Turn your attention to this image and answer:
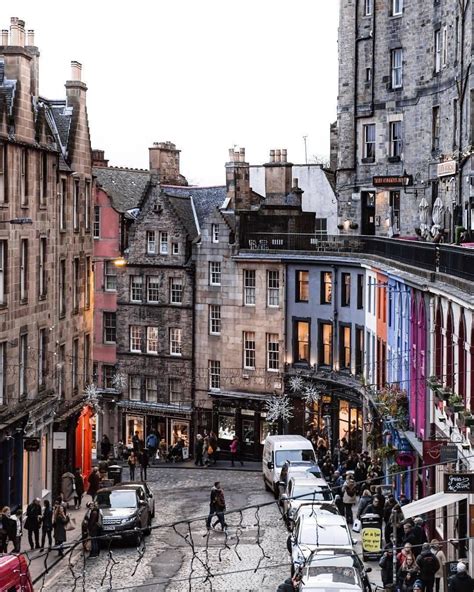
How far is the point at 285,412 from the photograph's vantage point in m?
56.1

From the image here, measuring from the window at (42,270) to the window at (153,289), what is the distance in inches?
791

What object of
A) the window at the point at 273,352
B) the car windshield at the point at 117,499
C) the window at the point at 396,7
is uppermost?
the window at the point at 396,7

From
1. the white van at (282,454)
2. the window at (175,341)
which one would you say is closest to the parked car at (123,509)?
the white van at (282,454)

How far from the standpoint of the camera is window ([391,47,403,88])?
57312 mm

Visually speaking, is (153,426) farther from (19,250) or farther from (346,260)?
(19,250)

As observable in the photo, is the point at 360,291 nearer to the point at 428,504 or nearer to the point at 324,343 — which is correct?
the point at 324,343

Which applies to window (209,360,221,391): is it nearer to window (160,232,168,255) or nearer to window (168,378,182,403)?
window (168,378,182,403)

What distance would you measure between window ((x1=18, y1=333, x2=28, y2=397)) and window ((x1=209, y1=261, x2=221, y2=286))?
22070 millimetres

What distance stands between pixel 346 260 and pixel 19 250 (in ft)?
64.2

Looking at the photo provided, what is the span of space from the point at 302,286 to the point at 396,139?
853 centimetres

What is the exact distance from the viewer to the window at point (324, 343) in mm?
56438

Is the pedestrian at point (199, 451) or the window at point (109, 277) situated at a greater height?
the window at point (109, 277)

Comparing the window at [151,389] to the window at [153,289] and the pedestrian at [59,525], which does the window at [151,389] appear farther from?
the pedestrian at [59,525]

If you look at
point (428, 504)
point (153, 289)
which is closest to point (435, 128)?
point (153, 289)
